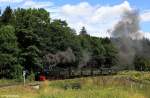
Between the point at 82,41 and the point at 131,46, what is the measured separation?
38.5m

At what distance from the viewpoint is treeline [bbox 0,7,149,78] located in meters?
81.6

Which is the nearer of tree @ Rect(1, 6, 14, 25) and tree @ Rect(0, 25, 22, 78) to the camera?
tree @ Rect(0, 25, 22, 78)

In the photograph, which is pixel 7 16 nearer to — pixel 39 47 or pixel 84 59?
pixel 39 47

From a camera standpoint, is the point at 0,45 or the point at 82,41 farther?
the point at 82,41

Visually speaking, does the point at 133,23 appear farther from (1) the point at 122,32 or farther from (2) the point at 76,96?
(2) the point at 76,96

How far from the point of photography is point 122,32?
61.5 metres

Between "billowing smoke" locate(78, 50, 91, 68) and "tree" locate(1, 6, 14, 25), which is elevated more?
"tree" locate(1, 6, 14, 25)

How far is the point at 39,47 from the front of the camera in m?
85.8

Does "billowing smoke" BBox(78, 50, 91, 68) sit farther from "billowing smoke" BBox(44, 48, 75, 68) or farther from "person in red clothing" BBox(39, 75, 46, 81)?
"person in red clothing" BBox(39, 75, 46, 81)

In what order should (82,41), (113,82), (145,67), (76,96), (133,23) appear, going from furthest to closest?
(82,41) → (145,67) → (133,23) → (113,82) → (76,96)

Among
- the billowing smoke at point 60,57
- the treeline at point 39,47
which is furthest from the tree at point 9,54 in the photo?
the billowing smoke at point 60,57

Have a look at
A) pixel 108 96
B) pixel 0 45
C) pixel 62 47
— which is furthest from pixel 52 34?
pixel 108 96

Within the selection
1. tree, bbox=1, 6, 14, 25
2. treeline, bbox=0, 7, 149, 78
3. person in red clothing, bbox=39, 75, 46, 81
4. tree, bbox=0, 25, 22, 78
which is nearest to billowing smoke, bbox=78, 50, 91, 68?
treeline, bbox=0, 7, 149, 78

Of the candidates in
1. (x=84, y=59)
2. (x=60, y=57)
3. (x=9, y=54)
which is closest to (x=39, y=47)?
(x=60, y=57)
